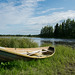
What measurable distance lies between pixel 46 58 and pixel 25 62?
155cm

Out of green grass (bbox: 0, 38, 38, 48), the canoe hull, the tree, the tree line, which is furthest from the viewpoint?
the tree

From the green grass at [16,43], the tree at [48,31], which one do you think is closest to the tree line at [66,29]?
the tree at [48,31]

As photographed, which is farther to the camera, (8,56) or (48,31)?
(48,31)

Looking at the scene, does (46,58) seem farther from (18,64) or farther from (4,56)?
(4,56)

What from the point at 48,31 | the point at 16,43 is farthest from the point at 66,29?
the point at 16,43

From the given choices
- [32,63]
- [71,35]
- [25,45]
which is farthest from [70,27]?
[32,63]

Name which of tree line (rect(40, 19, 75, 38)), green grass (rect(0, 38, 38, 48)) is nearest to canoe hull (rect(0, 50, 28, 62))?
green grass (rect(0, 38, 38, 48))

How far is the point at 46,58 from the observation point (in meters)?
5.59

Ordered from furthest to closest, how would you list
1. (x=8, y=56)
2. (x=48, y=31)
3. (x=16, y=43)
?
(x=48, y=31) < (x=16, y=43) < (x=8, y=56)

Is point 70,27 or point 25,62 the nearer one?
point 25,62

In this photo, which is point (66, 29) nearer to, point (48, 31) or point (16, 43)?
point (48, 31)

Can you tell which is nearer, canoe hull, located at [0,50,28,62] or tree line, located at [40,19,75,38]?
canoe hull, located at [0,50,28,62]

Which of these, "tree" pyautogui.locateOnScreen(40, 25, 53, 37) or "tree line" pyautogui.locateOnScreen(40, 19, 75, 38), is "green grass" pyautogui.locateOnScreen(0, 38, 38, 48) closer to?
"tree line" pyautogui.locateOnScreen(40, 19, 75, 38)

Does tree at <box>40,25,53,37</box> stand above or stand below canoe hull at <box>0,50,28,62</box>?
above
